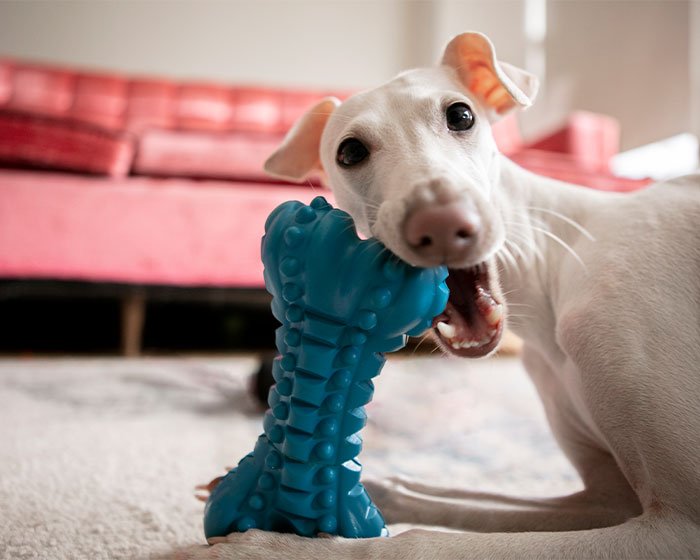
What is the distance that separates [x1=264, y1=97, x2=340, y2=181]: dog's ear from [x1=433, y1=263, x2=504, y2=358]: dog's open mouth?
0.51 meters

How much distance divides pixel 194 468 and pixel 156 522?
326 millimetres

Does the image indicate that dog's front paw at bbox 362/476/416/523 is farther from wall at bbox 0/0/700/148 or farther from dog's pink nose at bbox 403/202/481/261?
wall at bbox 0/0/700/148

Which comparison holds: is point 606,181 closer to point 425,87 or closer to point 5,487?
point 425,87

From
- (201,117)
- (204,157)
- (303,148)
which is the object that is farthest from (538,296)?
(201,117)

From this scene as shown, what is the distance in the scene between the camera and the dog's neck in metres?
1.09

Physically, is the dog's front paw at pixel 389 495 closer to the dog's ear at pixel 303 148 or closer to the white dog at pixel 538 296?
the white dog at pixel 538 296

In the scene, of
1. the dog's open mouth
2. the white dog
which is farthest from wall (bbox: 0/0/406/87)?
the dog's open mouth

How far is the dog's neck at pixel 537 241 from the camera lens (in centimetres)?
109

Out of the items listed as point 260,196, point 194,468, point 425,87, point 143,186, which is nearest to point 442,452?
point 194,468

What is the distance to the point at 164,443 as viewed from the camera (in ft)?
4.86

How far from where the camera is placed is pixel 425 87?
43.9 inches

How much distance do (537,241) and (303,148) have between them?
0.54m

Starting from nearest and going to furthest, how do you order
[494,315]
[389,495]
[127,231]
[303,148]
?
[494,315], [389,495], [303,148], [127,231]

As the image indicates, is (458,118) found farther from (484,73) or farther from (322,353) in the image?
(322,353)
